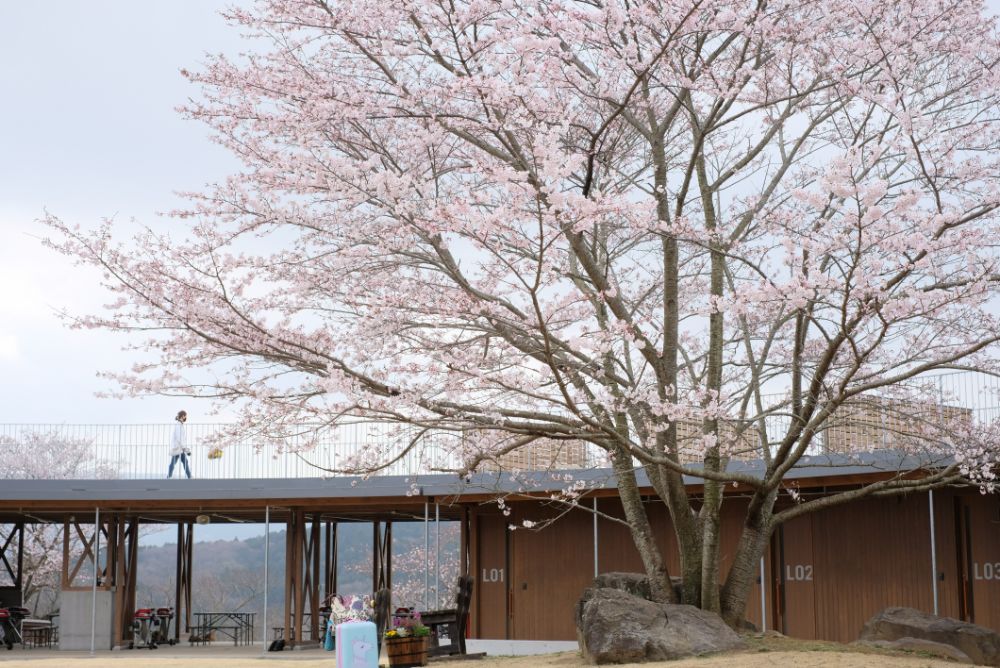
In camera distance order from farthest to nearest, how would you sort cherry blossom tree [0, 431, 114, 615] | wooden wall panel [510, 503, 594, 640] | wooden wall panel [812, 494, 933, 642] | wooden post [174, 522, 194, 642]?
cherry blossom tree [0, 431, 114, 615]
wooden post [174, 522, 194, 642]
wooden wall panel [510, 503, 594, 640]
wooden wall panel [812, 494, 933, 642]

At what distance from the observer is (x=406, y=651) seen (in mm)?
11789

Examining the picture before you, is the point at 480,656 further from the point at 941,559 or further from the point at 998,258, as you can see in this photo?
the point at 998,258

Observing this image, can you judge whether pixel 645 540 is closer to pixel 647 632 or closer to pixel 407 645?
pixel 647 632

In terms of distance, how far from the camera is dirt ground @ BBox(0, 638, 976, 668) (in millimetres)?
9133

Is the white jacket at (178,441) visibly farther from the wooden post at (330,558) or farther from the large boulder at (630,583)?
the large boulder at (630,583)

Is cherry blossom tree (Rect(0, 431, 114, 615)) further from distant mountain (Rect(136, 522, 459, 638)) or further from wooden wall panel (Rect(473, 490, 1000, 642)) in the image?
wooden wall panel (Rect(473, 490, 1000, 642))

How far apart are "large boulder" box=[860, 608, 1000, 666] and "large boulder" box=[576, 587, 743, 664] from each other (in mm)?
2167

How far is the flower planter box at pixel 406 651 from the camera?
1170cm

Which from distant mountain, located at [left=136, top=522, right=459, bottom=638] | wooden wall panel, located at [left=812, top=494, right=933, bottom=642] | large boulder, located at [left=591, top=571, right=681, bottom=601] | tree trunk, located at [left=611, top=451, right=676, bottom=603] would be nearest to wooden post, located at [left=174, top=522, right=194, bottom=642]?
distant mountain, located at [left=136, top=522, right=459, bottom=638]

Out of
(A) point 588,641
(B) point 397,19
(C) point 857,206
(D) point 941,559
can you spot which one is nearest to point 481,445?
(A) point 588,641

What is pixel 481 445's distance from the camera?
10.9 meters

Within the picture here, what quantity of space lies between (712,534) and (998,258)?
403cm

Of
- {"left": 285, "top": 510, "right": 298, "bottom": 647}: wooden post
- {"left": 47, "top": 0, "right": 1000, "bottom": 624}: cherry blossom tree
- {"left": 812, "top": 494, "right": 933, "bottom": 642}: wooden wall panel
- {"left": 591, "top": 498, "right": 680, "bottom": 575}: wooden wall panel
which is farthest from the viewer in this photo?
{"left": 285, "top": 510, "right": 298, "bottom": 647}: wooden post

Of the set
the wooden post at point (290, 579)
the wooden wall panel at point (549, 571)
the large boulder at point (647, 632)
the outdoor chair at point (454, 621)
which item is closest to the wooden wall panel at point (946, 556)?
the wooden wall panel at point (549, 571)
